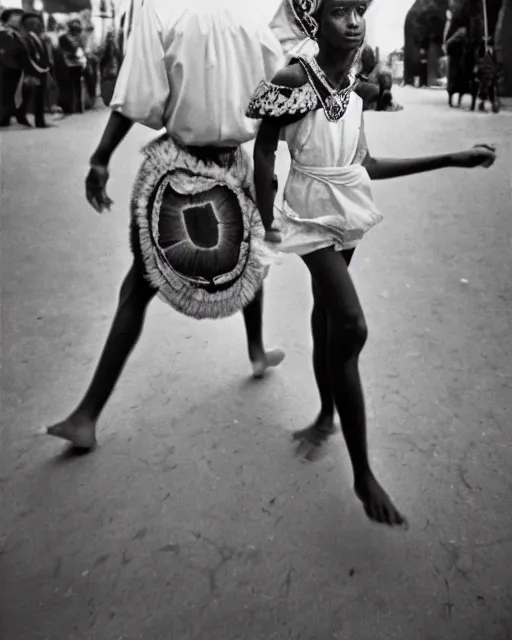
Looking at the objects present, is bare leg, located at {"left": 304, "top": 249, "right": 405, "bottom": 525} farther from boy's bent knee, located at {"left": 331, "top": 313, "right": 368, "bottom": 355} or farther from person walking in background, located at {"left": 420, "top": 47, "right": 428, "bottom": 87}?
person walking in background, located at {"left": 420, "top": 47, "right": 428, "bottom": 87}

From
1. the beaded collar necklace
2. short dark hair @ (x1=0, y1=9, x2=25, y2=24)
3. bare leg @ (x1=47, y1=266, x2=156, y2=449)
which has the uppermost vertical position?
→ short dark hair @ (x1=0, y1=9, x2=25, y2=24)

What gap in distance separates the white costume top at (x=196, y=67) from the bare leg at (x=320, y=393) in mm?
538

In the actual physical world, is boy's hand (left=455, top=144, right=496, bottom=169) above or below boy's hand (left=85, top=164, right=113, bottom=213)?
above

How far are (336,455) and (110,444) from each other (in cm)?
69

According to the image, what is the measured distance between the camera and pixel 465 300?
2.78 metres

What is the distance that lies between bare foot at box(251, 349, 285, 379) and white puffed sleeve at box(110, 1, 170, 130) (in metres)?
1.00

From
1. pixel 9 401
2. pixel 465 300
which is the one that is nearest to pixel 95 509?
pixel 9 401

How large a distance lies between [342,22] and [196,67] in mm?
428

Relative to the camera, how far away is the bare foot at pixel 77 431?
1866 millimetres

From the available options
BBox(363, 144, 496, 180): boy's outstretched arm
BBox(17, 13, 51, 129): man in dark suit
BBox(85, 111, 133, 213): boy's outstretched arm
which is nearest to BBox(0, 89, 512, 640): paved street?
BBox(17, 13, 51, 129): man in dark suit

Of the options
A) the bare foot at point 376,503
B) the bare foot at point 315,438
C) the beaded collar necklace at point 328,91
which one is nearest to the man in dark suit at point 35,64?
the beaded collar necklace at point 328,91

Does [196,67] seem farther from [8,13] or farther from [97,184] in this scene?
[8,13]

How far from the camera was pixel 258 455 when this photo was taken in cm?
189

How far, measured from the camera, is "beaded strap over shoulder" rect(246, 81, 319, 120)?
1395 millimetres
